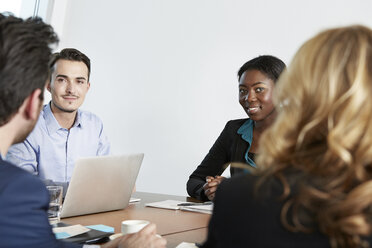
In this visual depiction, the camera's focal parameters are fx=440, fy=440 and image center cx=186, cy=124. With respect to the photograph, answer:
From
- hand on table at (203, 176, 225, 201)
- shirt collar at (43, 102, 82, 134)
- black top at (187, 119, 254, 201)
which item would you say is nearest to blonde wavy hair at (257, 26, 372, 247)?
hand on table at (203, 176, 225, 201)

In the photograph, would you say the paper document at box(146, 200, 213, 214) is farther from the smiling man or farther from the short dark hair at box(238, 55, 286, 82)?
the short dark hair at box(238, 55, 286, 82)

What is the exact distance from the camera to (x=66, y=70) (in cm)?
314

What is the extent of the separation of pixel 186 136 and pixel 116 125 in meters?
0.83

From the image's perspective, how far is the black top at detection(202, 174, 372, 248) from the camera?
891mm

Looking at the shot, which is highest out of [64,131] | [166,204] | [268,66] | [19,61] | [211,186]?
[268,66]

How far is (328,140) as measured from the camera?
35.5 inches

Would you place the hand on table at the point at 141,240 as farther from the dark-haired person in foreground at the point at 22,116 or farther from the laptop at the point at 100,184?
the laptop at the point at 100,184

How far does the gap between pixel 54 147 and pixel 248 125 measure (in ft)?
4.40

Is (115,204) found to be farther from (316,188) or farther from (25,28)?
(316,188)

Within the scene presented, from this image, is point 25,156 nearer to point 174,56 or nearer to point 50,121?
point 50,121

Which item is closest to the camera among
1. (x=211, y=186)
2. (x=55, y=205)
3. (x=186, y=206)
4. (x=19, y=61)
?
(x=19, y=61)

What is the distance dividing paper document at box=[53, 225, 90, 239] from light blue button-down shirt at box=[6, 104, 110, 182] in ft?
3.67

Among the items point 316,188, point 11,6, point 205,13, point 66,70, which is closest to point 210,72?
point 205,13

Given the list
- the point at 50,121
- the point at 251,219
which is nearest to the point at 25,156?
the point at 50,121
